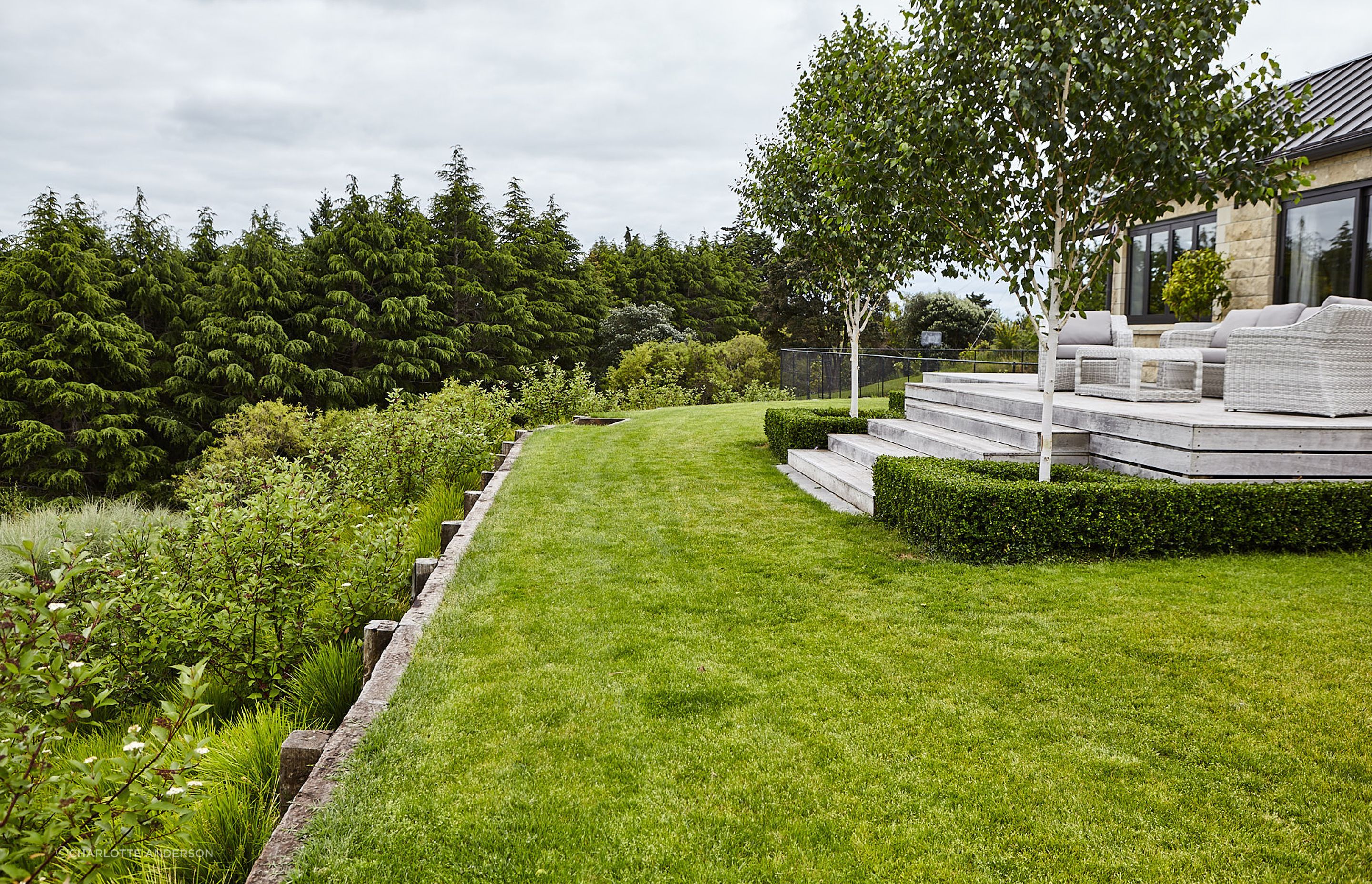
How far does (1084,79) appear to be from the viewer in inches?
183

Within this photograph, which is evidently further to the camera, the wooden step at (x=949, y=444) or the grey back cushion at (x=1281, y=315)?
the grey back cushion at (x=1281, y=315)

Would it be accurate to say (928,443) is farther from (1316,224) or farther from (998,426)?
(1316,224)

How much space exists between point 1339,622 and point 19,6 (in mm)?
19363

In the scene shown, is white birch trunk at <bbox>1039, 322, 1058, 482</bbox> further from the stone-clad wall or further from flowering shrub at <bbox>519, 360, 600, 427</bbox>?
flowering shrub at <bbox>519, 360, 600, 427</bbox>

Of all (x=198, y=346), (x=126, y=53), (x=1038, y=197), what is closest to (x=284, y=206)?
(x=198, y=346)

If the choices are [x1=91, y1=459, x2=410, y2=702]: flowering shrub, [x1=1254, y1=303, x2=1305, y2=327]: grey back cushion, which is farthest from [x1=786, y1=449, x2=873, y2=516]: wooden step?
[x1=1254, y1=303, x2=1305, y2=327]: grey back cushion

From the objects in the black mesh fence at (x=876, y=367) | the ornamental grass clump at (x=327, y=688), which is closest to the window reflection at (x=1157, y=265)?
the black mesh fence at (x=876, y=367)

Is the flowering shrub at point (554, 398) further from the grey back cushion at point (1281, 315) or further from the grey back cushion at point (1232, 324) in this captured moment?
the grey back cushion at point (1281, 315)

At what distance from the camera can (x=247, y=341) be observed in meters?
21.5

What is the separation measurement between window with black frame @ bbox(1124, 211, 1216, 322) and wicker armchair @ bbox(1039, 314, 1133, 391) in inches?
162

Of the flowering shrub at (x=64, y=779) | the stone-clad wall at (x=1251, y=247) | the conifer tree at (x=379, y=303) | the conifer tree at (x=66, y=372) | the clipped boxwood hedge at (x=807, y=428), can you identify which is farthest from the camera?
the conifer tree at (x=379, y=303)

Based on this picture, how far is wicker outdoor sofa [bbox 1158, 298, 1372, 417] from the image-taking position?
5516 millimetres

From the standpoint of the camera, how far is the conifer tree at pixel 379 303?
24.0 metres

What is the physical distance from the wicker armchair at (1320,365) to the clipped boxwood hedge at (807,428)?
3.78 metres
